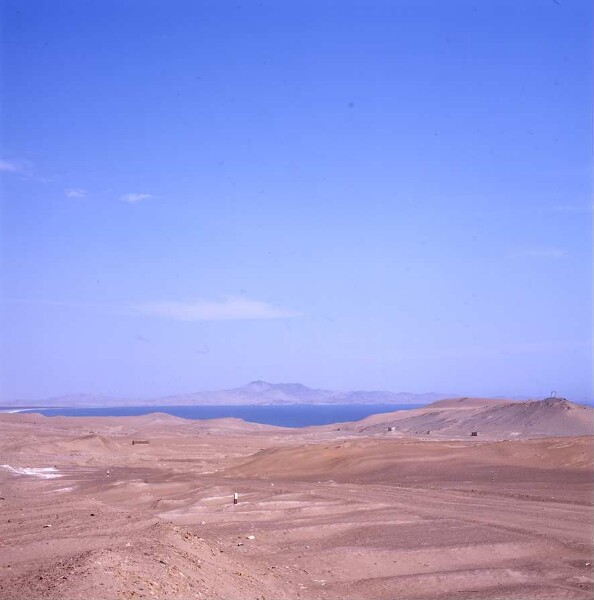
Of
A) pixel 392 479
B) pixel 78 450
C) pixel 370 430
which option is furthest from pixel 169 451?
pixel 370 430

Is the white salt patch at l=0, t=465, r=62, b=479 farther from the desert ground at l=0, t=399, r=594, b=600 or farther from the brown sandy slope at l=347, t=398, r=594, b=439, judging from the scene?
the brown sandy slope at l=347, t=398, r=594, b=439

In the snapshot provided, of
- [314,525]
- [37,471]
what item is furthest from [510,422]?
[314,525]

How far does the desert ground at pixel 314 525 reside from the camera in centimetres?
1071

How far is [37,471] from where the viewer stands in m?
35.0

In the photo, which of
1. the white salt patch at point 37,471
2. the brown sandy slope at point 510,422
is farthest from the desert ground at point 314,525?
the brown sandy slope at point 510,422

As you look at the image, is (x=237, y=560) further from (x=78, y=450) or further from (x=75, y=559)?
(x=78, y=450)

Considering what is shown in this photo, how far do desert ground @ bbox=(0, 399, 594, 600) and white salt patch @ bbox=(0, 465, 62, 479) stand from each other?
5.1 inches

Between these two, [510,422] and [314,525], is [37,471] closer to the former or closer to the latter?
[314,525]

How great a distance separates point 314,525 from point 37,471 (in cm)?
2161

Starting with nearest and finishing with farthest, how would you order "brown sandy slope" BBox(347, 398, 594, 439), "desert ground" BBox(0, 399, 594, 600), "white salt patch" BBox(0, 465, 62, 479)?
"desert ground" BBox(0, 399, 594, 600), "white salt patch" BBox(0, 465, 62, 479), "brown sandy slope" BBox(347, 398, 594, 439)

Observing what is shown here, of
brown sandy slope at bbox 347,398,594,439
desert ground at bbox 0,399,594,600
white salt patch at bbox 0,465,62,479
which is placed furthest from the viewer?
brown sandy slope at bbox 347,398,594,439

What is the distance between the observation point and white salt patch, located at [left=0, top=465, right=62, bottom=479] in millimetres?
33219

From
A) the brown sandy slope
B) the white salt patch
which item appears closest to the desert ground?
the white salt patch

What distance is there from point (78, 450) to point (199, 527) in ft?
109
